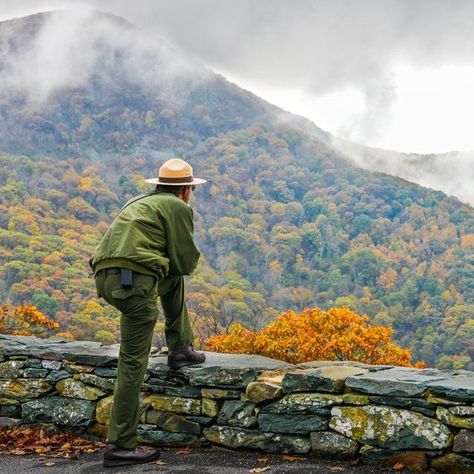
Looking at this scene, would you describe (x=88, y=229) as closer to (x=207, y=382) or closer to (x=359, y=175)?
(x=359, y=175)

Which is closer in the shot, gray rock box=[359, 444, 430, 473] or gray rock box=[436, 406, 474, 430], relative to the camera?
gray rock box=[436, 406, 474, 430]

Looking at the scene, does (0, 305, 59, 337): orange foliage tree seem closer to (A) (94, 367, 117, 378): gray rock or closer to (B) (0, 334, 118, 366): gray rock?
(B) (0, 334, 118, 366): gray rock

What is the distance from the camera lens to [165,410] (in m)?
5.54

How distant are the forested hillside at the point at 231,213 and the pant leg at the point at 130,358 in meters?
27.1

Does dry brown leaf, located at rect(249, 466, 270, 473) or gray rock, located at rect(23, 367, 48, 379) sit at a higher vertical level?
gray rock, located at rect(23, 367, 48, 379)

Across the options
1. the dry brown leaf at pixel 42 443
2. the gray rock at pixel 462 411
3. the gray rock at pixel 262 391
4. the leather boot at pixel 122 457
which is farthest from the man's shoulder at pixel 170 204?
the gray rock at pixel 462 411

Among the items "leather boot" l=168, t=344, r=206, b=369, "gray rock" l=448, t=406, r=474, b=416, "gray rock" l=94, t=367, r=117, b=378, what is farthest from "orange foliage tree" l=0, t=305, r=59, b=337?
"gray rock" l=448, t=406, r=474, b=416

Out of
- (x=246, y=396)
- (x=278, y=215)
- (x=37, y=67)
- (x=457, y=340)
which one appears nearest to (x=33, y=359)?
(x=246, y=396)

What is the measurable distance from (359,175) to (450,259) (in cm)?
3302

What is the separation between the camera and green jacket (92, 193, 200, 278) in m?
4.78

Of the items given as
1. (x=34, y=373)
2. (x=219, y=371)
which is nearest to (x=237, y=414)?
(x=219, y=371)

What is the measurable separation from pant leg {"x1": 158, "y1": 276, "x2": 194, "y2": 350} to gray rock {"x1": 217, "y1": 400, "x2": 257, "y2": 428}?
25.2 inches

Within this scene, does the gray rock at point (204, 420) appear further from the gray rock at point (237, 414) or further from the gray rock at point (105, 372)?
the gray rock at point (105, 372)

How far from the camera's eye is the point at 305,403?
16.3 feet
